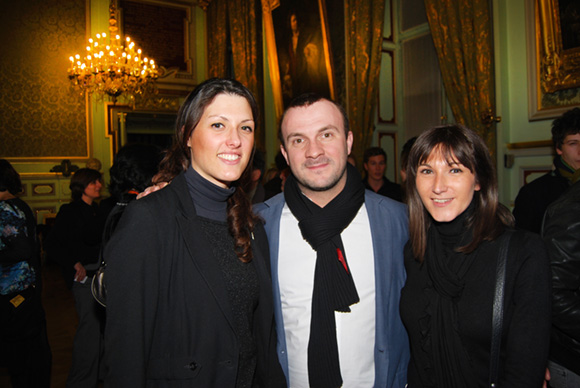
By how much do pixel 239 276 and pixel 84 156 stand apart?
824cm

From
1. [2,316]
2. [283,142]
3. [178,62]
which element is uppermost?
[178,62]

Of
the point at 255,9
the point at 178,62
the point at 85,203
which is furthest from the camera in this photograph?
the point at 178,62

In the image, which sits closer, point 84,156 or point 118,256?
point 118,256

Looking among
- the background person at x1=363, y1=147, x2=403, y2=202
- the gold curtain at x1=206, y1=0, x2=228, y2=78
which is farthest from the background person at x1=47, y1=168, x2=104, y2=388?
the gold curtain at x1=206, y1=0, x2=228, y2=78

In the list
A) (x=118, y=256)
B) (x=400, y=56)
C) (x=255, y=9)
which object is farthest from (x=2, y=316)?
(x=255, y=9)

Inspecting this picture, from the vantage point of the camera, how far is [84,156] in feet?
28.2

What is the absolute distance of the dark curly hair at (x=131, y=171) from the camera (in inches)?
82.8

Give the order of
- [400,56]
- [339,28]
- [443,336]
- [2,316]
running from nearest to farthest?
1. [443,336]
2. [2,316]
3. [339,28]
4. [400,56]

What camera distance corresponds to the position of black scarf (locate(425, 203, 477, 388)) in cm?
144

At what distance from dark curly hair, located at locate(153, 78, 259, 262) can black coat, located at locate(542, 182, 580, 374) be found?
1.17 meters

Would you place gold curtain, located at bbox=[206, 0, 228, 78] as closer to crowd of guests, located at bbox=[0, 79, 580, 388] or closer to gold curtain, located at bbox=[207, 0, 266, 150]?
gold curtain, located at bbox=[207, 0, 266, 150]

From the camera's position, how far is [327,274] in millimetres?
1783

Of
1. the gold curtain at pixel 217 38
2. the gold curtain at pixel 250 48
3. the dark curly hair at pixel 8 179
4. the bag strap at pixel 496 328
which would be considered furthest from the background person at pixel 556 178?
the gold curtain at pixel 217 38

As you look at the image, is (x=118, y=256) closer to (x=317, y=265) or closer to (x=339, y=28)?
(x=317, y=265)
